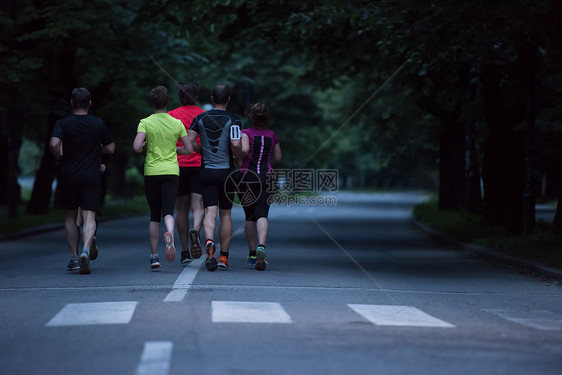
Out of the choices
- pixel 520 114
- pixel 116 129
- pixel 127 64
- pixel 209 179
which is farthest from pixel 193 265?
pixel 116 129

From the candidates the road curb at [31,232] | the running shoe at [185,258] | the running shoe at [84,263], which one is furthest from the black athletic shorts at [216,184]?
the road curb at [31,232]

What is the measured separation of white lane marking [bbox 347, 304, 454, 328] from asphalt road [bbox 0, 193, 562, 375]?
13mm

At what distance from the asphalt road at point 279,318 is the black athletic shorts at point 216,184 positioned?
0.87 meters

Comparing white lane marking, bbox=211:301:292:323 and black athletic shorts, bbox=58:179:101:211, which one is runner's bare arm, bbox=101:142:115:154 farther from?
white lane marking, bbox=211:301:292:323

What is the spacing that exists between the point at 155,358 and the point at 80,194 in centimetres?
625

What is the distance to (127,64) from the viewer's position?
27.9m

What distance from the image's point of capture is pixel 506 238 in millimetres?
18062

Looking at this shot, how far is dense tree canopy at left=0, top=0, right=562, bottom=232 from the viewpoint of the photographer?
16.0 meters

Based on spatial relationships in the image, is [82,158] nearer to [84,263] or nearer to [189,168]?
[84,263]

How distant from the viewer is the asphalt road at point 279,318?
20.4 feet

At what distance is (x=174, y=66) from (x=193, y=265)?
16159 millimetres

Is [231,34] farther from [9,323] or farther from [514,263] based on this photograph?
[9,323]

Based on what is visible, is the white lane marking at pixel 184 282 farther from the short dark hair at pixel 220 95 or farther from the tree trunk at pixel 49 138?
the tree trunk at pixel 49 138

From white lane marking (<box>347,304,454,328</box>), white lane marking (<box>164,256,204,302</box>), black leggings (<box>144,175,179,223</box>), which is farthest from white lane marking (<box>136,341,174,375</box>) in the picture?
black leggings (<box>144,175,179,223</box>)
